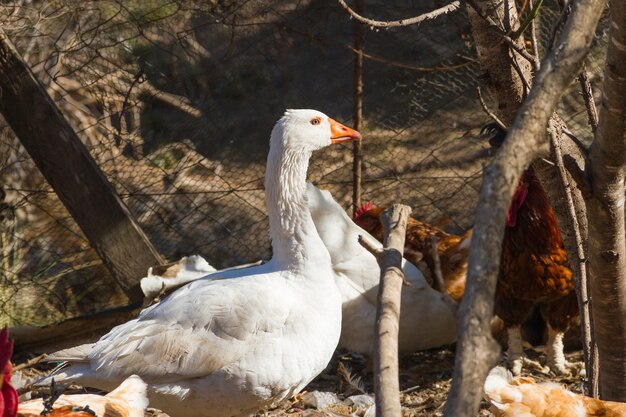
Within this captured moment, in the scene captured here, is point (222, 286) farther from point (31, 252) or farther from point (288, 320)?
point (31, 252)

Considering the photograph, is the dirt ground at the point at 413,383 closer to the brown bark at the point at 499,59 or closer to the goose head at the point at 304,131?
the goose head at the point at 304,131

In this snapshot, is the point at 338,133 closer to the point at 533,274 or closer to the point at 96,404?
the point at 533,274

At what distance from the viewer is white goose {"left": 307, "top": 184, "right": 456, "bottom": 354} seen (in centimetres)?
423

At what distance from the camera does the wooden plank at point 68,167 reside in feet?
13.4

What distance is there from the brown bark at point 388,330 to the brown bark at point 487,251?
0.32m

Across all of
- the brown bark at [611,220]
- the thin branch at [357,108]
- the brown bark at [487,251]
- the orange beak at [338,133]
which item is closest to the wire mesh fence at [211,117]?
the thin branch at [357,108]

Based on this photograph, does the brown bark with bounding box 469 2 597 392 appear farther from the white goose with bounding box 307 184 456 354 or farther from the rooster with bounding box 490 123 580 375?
the white goose with bounding box 307 184 456 354

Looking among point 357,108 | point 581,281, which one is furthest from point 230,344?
point 357,108

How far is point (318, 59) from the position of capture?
548 centimetres

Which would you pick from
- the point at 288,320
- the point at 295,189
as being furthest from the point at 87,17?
the point at 288,320

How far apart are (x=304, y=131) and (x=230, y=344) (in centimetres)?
96

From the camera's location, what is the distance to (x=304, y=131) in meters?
3.36

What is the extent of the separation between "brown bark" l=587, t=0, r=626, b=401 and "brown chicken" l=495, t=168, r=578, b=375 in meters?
1.46

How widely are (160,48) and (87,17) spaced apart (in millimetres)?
543
